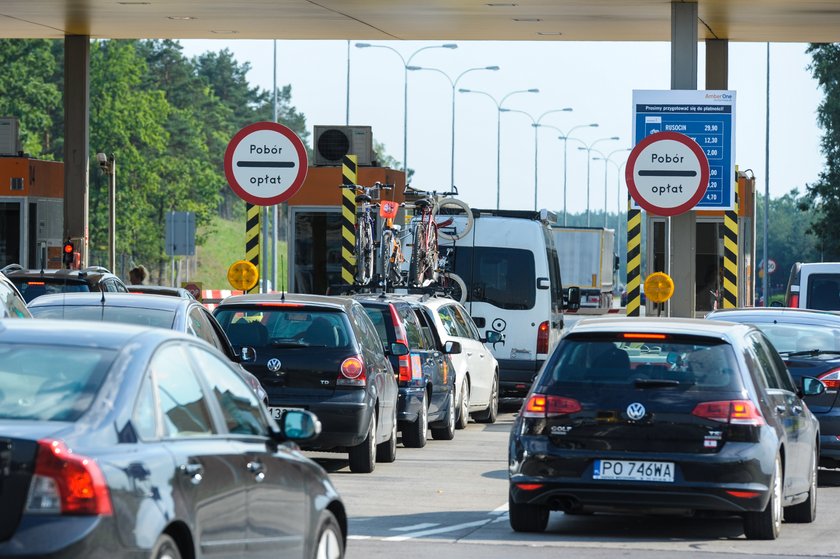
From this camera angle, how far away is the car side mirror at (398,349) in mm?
18656

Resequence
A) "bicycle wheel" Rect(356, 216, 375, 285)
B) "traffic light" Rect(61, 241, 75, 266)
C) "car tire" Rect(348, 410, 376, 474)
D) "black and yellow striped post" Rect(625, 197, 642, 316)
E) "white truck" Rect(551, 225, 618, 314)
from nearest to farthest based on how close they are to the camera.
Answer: "car tire" Rect(348, 410, 376, 474) < "black and yellow striped post" Rect(625, 197, 642, 316) < "bicycle wheel" Rect(356, 216, 375, 285) < "traffic light" Rect(61, 241, 75, 266) < "white truck" Rect(551, 225, 618, 314)

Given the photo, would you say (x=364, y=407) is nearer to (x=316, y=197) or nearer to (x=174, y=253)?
(x=316, y=197)

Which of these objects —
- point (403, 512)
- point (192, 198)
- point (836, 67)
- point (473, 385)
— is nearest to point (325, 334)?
point (403, 512)

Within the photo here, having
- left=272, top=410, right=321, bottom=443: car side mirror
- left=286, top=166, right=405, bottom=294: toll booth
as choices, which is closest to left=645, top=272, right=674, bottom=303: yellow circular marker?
left=286, top=166, right=405, bottom=294: toll booth

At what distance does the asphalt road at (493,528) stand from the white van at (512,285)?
9331mm

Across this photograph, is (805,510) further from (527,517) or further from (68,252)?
(68,252)

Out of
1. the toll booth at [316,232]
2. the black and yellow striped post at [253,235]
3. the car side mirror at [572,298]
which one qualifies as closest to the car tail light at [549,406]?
the black and yellow striped post at [253,235]

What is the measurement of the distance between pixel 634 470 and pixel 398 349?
7.30 metres

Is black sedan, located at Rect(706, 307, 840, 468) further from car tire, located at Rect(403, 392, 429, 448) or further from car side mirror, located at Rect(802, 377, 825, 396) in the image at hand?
car tire, located at Rect(403, 392, 429, 448)

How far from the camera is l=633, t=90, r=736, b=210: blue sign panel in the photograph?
22.0m

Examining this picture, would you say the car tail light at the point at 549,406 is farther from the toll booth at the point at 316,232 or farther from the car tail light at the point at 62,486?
the toll booth at the point at 316,232

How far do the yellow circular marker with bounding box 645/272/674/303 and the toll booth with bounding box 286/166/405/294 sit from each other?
36.8ft

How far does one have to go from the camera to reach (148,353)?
22.4ft

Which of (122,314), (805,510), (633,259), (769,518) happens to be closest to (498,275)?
(633,259)
